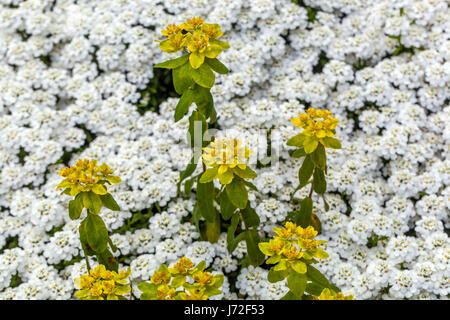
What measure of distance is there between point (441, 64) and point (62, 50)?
10.8 feet

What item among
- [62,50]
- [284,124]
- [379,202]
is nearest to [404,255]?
[379,202]

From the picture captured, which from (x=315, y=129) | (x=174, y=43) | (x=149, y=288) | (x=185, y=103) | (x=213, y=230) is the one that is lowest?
(x=213, y=230)

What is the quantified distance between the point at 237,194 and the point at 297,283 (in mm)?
552

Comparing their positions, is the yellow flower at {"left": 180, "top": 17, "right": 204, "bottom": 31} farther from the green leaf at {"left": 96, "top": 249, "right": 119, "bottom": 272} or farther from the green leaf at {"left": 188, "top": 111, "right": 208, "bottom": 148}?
the green leaf at {"left": 96, "top": 249, "right": 119, "bottom": 272}

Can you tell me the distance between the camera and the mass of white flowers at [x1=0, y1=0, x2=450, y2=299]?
3307mm

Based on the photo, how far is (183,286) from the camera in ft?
7.42

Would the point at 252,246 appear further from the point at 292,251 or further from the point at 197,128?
the point at 197,128

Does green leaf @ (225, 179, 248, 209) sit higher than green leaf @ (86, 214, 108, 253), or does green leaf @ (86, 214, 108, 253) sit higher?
green leaf @ (225, 179, 248, 209)

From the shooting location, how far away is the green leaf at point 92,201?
99.6 inches

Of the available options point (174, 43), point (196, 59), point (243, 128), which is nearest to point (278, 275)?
point (196, 59)

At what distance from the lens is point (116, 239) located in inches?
133

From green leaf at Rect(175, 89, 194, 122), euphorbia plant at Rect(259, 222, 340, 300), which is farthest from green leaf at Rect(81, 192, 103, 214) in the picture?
euphorbia plant at Rect(259, 222, 340, 300)

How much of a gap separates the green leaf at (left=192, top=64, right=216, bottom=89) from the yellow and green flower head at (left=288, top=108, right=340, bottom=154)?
0.48 meters

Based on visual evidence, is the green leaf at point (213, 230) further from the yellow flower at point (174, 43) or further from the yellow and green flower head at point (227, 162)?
the yellow flower at point (174, 43)
